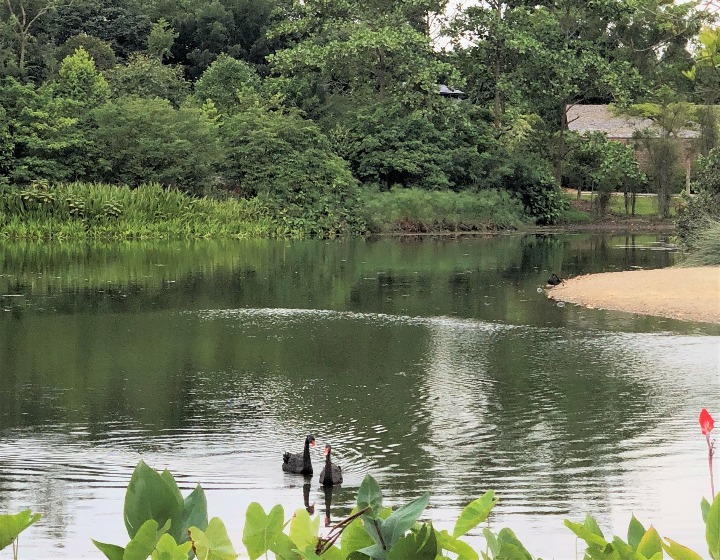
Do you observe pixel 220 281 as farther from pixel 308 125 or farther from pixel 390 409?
pixel 308 125

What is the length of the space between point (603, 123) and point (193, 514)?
5231cm

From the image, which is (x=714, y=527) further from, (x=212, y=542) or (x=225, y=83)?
(x=225, y=83)

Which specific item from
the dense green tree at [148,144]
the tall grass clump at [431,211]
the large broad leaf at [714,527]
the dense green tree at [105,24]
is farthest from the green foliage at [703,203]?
the dense green tree at [105,24]

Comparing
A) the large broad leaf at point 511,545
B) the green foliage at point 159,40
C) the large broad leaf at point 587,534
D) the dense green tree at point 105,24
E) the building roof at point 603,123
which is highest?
the dense green tree at point 105,24

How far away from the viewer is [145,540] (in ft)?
7.56

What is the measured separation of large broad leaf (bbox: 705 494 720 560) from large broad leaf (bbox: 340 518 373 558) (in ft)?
2.14

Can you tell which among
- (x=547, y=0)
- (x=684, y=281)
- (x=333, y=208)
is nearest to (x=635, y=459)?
(x=684, y=281)

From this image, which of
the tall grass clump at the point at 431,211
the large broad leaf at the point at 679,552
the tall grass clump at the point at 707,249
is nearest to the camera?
the large broad leaf at the point at 679,552

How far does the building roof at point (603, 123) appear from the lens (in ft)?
165

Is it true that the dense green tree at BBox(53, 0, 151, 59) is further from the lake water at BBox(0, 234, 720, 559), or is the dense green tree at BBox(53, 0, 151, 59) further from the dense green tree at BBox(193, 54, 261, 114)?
the lake water at BBox(0, 234, 720, 559)

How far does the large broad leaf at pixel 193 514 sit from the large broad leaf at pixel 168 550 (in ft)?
0.30

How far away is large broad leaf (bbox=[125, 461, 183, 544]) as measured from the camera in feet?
7.48

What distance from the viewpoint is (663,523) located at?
7062 millimetres

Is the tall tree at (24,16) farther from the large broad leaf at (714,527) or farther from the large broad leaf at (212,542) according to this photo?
the large broad leaf at (714,527)
